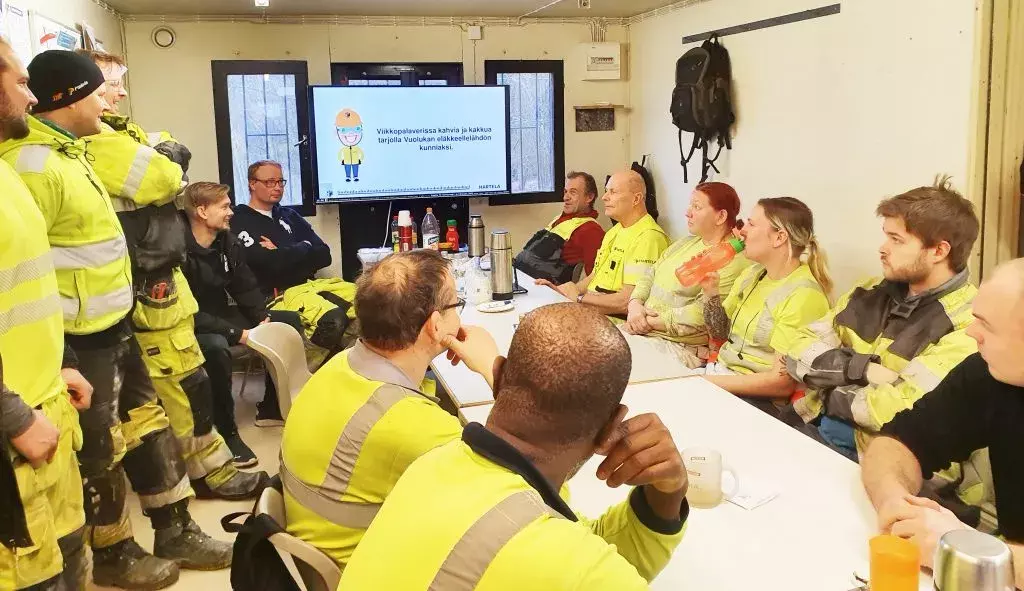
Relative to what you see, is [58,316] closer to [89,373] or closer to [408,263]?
[89,373]

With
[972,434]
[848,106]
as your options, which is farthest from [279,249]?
[972,434]

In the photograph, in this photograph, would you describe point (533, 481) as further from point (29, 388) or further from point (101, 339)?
point (101, 339)

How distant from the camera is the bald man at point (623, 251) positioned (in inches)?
164

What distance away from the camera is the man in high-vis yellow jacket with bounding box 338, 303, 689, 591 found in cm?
91

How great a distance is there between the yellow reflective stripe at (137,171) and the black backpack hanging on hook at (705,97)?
2.90 m

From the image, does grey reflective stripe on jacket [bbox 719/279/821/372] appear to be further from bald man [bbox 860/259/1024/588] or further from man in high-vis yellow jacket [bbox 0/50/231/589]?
man in high-vis yellow jacket [bbox 0/50/231/589]

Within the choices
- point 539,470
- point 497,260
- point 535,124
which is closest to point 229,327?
point 497,260

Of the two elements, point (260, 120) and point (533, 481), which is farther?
point (260, 120)

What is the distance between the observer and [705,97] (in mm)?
4410

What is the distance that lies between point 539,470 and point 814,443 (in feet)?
3.71

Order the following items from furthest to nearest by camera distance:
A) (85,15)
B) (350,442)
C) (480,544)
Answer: (85,15) < (350,442) < (480,544)

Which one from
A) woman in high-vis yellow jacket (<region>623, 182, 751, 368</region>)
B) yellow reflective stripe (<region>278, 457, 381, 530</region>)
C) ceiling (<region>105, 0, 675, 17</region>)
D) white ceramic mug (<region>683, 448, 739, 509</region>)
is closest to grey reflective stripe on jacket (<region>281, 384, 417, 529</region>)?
yellow reflective stripe (<region>278, 457, 381, 530</region>)

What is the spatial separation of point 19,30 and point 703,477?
2.67 metres

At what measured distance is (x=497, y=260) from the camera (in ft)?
12.2
